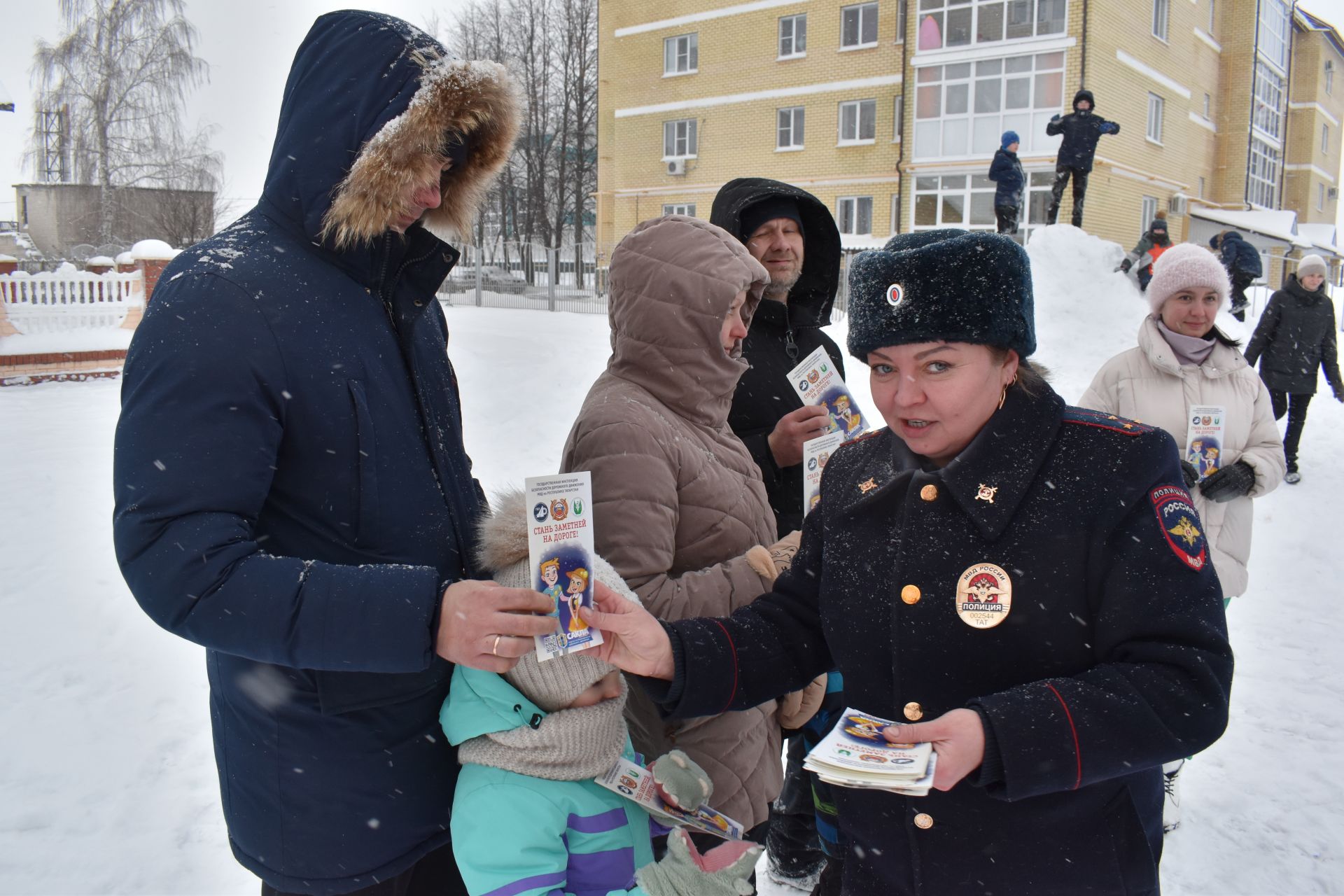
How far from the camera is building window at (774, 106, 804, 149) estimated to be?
28.5m

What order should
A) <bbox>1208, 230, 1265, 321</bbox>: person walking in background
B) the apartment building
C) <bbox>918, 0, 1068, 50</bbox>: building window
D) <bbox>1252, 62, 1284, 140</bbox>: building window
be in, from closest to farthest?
<bbox>1208, 230, 1265, 321</bbox>: person walking in background → <bbox>918, 0, 1068, 50</bbox>: building window → the apartment building → <bbox>1252, 62, 1284, 140</bbox>: building window

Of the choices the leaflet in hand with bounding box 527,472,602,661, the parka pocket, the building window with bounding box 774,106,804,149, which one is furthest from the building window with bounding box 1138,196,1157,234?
the parka pocket

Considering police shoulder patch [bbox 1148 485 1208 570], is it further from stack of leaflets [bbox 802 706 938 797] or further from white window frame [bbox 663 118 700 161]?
white window frame [bbox 663 118 700 161]

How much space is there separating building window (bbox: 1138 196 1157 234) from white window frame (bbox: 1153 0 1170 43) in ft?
15.3

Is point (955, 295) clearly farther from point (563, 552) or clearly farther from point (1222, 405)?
point (1222, 405)

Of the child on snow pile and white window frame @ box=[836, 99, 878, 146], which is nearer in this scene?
the child on snow pile

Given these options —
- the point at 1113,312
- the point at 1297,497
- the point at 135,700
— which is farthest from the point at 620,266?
the point at 1113,312

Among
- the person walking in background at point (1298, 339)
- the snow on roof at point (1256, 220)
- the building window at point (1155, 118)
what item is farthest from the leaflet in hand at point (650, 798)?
the snow on roof at point (1256, 220)

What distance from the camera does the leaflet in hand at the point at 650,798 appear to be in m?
1.91

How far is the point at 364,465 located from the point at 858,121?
28.2 m

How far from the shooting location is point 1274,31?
119ft

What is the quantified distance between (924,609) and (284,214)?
1373mm

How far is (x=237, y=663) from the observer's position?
1.63 m

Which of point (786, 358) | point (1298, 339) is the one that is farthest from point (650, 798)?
point (1298, 339)
